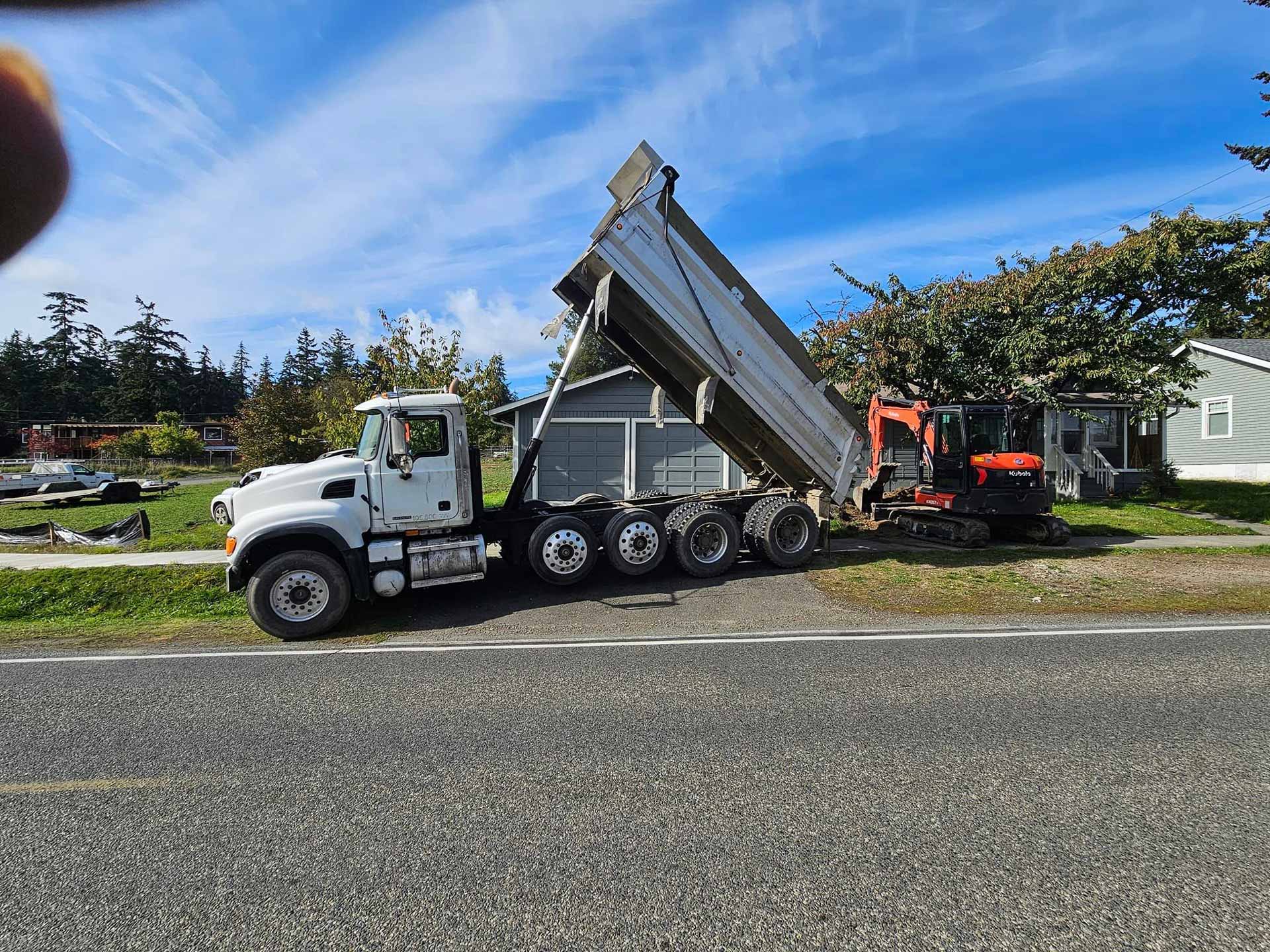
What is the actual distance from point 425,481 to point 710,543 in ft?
13.2

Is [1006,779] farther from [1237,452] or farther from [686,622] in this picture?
[1237,452]

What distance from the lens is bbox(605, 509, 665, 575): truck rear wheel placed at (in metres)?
9.22

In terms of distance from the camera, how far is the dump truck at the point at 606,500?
748 cm

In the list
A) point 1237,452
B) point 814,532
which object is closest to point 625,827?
point 814,532

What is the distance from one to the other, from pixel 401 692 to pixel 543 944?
124 inches

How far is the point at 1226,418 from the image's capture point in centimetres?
2552

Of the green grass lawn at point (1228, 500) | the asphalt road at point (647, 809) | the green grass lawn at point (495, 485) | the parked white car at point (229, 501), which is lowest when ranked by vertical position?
the asphalt road at point (647, 809)

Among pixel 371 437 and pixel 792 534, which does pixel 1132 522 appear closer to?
pixel 792 534

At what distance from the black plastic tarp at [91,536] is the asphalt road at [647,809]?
838 cm

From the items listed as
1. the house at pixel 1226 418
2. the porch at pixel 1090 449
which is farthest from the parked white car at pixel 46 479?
the house at pixel 1226 418

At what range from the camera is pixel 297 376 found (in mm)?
104438

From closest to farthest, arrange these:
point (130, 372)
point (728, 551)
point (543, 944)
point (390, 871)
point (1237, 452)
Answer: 1. point (543, 944)
2. point (390, 871)
3. point (728, 551)
4. point (1237, 452)
5. point (130, 372)

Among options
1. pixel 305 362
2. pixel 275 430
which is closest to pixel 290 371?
pixel 305 362

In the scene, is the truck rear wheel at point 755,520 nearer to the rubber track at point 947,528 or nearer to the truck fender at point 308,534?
the rubber track at point 947,528
